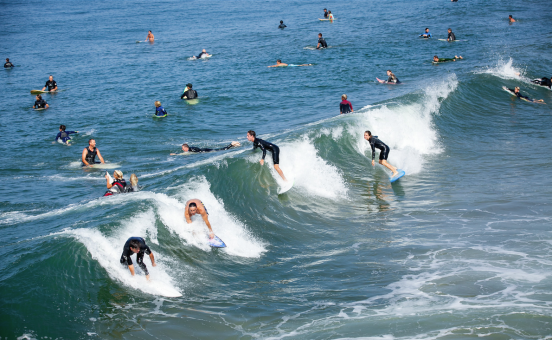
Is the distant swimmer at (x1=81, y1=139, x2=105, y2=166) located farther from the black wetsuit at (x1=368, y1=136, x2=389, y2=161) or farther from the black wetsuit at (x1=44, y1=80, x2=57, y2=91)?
the black wetsuit at (x1=44, y1=80, x2=57, y2=91)

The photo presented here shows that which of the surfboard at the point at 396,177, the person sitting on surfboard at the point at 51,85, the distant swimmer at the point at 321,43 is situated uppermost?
the distant swimmer at the point at 321,43

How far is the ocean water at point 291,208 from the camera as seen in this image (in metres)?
8.12

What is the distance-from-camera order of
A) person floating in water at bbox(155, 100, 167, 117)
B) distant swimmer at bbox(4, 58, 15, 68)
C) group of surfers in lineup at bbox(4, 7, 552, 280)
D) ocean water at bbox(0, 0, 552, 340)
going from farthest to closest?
distant swimmer at bbox(4, 58, 15, 68)
person floating in water at bbox(155, 100, 167, 117)
group of surfers in lineup at bbox(4, 7, 552, 280)
ocean water at bbox(0, 0, 552, 340)

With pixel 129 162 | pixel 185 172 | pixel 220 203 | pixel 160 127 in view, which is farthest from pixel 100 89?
pixel 220 203

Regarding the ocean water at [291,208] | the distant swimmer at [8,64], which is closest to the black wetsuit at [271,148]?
the ocean water at [291,208]

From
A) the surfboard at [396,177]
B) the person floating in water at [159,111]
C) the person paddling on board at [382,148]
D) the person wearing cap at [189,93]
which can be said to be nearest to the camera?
the surfboard at [396,177]

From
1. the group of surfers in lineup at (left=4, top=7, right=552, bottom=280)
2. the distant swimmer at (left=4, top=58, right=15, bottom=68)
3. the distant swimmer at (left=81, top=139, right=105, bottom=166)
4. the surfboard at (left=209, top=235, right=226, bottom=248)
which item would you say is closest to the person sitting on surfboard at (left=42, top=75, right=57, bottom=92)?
the group of surfers in lineup at (left=4, top=7, right=552, bottom=280)

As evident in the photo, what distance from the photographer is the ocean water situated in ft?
26.6

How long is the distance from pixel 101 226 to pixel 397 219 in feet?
23.3

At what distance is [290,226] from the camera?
1264cm

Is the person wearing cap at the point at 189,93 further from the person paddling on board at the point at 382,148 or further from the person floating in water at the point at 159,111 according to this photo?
the person paddling on board at the point at 382,148

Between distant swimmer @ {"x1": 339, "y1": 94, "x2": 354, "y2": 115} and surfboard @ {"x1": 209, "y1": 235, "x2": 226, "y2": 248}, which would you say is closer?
surfboard @ {"x1": 209, "y1": 235, "x2": 226, "y2": 248}

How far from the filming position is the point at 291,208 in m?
13.6

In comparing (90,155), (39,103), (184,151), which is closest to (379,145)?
(184,151)
